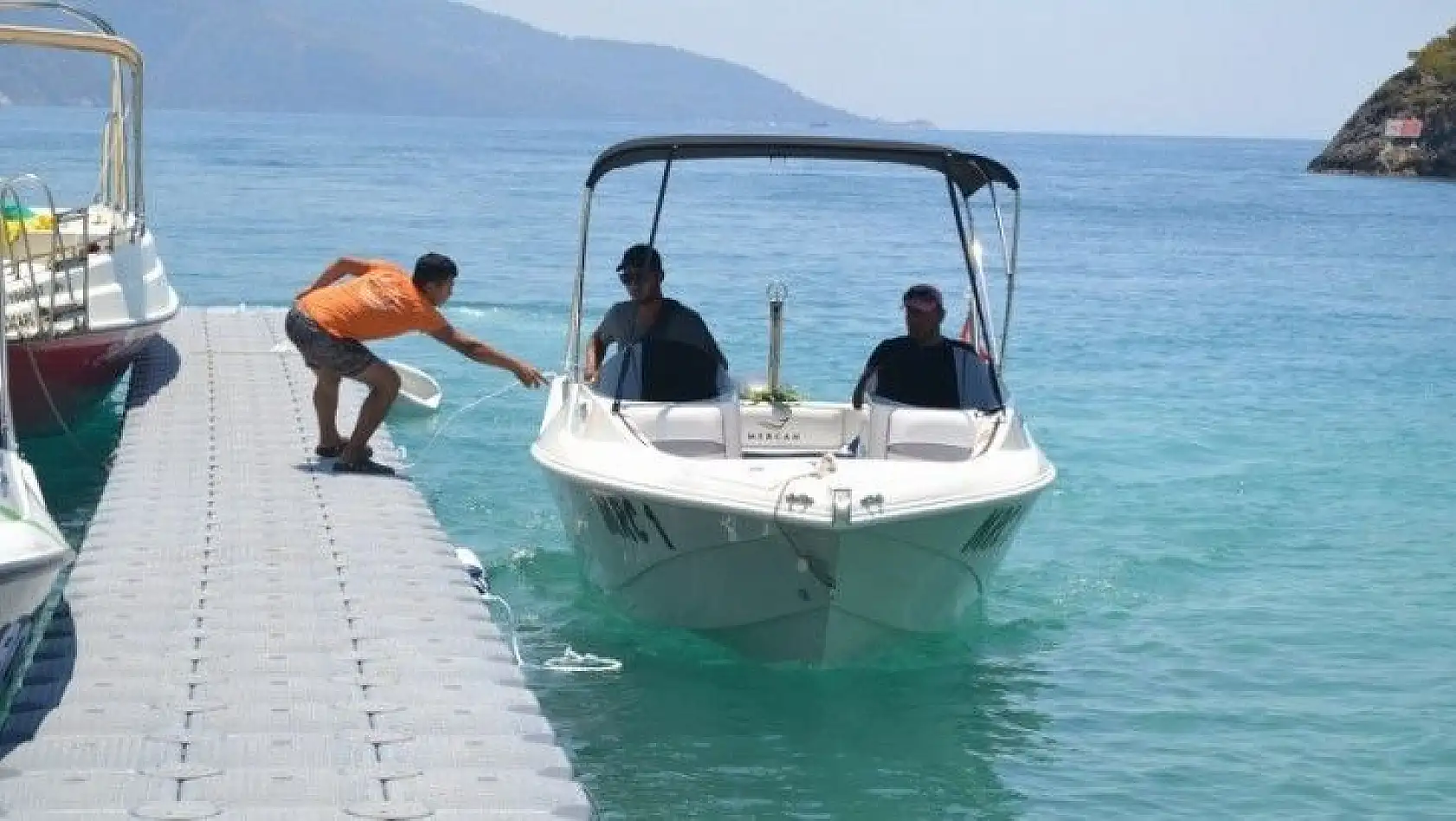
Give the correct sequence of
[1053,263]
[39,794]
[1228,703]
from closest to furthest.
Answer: [39,794] → [1228,703] → [1053,263]

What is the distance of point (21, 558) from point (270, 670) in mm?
923

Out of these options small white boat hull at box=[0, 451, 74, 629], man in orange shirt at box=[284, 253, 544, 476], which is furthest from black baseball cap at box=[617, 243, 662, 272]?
small white boat hull at box=[0, 451, 74, 629]

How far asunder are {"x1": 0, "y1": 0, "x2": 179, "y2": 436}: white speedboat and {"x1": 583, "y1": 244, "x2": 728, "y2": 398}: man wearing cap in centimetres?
313

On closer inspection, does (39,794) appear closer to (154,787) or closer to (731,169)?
(154,787)

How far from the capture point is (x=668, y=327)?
1053cm

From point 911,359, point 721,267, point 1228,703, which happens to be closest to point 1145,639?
point 1228,703

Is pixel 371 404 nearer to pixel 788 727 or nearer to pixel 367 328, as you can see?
pixel 367 328

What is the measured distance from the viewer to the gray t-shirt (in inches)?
413

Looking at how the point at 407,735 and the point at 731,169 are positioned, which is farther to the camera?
the point at 731,169

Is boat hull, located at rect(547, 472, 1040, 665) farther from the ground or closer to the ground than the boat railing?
closer to the ground

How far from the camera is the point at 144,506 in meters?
9.45

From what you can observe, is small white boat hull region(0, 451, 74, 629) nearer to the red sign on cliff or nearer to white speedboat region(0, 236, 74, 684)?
white speedboat region(0, 236, 74, 684)

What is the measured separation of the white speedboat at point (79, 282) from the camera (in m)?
12.2

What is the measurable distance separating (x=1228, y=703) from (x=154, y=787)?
19.2 ft
